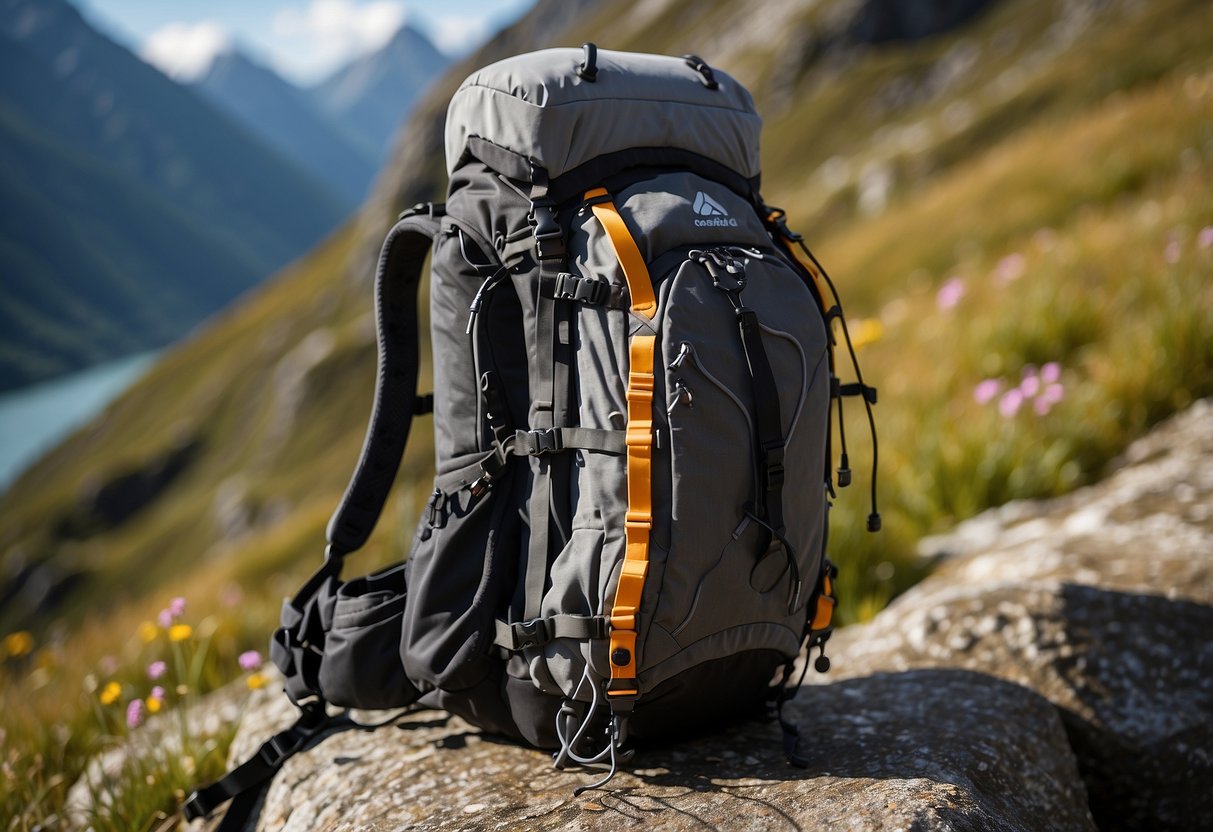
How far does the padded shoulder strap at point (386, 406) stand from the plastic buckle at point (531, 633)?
963 mm

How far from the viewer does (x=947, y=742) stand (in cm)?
290

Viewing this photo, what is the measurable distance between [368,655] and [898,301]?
822 centimetres

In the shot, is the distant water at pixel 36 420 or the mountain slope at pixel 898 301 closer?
the mountain slope at pixel 898 301

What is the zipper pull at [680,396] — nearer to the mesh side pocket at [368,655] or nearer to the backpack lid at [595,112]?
the backpack lid at [595,112]

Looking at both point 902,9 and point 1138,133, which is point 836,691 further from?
point 902,9

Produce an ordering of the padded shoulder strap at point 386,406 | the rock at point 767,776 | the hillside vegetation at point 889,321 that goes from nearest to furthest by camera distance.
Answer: the rock at point 767,776 → the padded shoulder strap at point 386,406 → the hillside vegetation at point 889,321

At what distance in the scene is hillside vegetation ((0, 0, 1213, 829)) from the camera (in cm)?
545

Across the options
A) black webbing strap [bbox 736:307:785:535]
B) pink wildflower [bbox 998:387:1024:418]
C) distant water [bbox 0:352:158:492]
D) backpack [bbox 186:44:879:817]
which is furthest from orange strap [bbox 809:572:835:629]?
distant water [bbox 0:352:158:492]

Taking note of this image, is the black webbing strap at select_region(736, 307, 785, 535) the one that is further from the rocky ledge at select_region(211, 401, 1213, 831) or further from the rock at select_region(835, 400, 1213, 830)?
the rock at select_region(835, 400, 1213, 830)

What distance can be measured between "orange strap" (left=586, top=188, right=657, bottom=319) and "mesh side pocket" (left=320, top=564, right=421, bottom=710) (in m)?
1.25

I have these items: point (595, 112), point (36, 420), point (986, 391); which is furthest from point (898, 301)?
point (36, 420)

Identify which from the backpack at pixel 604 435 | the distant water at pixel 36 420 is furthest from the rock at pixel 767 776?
the distant water at pixel 36 420

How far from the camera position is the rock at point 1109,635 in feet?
10.7

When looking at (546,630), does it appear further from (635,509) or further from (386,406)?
(386,406)
